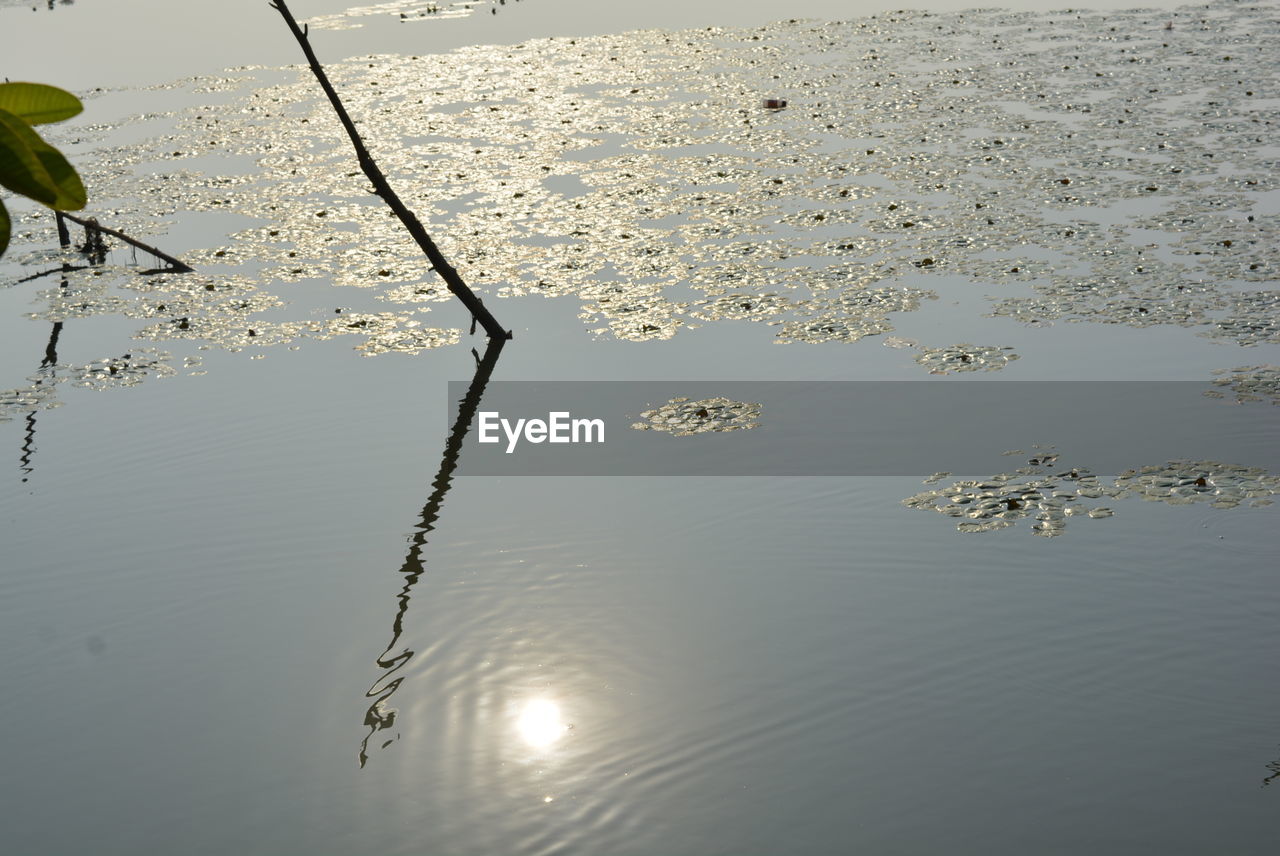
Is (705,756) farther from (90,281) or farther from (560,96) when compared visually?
(560,96)

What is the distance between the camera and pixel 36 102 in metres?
2.20

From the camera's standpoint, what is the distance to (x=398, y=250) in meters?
15.2

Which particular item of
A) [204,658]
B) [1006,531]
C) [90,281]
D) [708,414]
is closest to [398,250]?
[90,281]

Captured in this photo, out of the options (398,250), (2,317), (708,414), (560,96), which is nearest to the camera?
(708,414)

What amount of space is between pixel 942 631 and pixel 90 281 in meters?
11.6

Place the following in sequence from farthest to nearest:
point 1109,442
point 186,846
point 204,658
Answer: point 1109,442, point 204,658, point 186,846

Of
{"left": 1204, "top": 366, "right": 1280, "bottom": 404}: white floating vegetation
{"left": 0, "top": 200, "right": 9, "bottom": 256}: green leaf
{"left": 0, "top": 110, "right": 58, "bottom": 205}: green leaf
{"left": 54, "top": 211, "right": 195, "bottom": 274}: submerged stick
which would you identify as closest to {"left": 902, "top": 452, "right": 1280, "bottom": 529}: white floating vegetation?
{"left": 1204, "top": 366, "right": 1280, "bottom": 404}: white floating vegetation

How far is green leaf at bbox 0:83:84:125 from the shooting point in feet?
7.06

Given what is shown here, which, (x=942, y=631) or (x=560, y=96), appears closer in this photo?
(x=942, y=631)

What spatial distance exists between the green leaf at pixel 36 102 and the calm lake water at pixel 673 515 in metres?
4.35

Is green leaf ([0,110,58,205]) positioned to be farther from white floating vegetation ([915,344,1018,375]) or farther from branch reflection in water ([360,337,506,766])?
white floating vegetation ([915,344,1018,375])

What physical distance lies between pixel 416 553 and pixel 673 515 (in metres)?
1.78

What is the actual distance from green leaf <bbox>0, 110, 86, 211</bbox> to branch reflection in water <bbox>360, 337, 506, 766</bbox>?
4.88 m

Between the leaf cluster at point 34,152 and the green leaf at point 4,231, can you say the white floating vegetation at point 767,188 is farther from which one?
the green leaf at point 4,231
